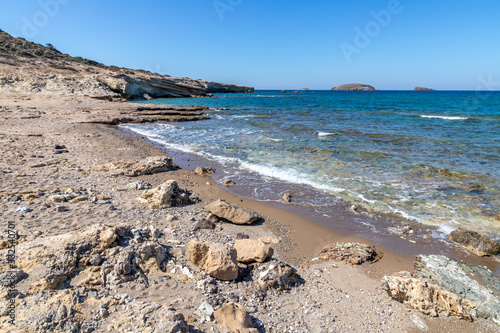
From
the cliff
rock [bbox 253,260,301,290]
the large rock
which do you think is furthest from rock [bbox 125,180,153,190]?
the cliff

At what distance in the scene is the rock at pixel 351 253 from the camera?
15.4ft

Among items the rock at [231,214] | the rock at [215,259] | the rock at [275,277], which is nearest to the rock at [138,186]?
the rock at [231,214]

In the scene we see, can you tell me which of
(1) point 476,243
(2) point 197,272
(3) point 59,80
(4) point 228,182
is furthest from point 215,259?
(3) point 59,80

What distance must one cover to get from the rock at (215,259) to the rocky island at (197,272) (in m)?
0.02

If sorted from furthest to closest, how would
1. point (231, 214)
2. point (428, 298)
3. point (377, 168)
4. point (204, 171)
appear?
point (377, 168), point (204, 171), point (231, 214), point (428, 298)

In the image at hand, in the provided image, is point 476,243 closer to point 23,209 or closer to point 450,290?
point 450,290

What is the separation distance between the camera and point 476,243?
526 centimetres

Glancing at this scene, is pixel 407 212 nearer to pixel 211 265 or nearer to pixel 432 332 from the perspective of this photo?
pixel 432 332

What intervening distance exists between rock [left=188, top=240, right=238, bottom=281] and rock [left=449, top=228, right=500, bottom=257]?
481 cm

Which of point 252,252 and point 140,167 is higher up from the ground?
point 140,167

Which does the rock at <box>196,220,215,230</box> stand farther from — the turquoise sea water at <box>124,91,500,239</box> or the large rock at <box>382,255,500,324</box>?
the large rock at <box>382,255,500,324</box>

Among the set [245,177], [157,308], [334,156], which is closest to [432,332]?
[157,308]

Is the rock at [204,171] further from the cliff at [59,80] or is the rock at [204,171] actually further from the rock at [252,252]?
the cliff at [59,80]

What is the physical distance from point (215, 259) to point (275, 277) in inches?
35.8
